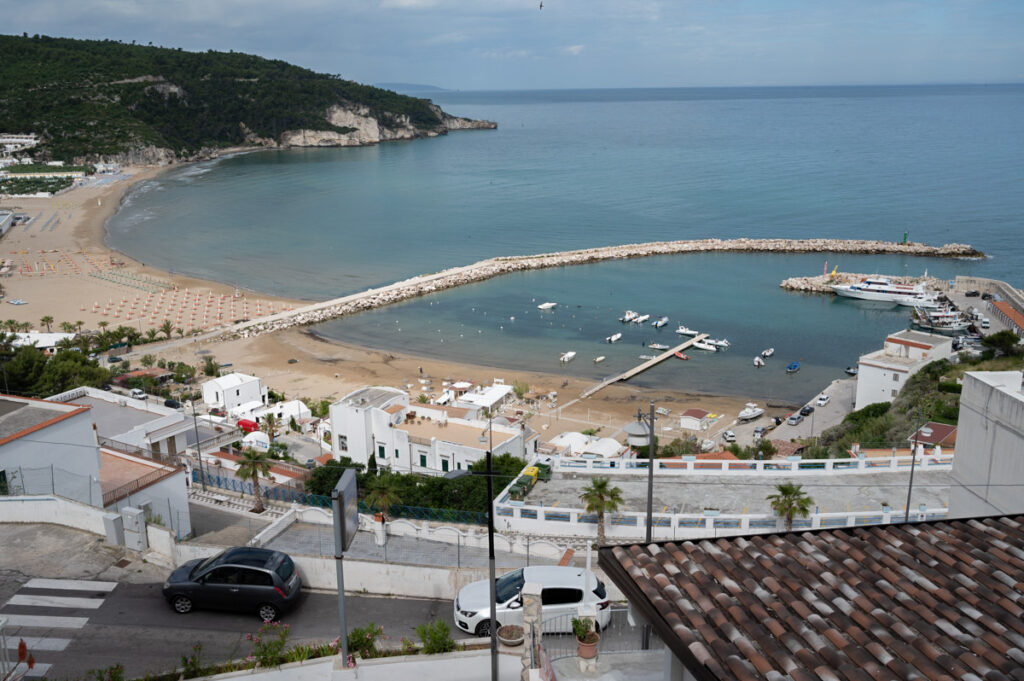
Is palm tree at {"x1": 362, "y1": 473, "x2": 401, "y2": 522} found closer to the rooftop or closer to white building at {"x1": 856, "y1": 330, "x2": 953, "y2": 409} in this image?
the rooftop

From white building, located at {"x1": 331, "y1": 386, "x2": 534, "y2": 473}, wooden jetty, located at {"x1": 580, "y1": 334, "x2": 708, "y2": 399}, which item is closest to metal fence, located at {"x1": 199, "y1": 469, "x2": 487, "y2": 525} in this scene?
white building, located at {"x1": 331, "y1": 386, "x2": 534, "y2": 473}

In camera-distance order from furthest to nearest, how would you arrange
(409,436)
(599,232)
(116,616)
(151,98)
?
(151,98) → (599,232) → (409,436) → (116,616)

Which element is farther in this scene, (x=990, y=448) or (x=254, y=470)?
(x=254, y=470)

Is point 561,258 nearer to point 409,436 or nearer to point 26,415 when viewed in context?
point 409,436

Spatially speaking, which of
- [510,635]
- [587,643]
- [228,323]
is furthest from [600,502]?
[228,323]

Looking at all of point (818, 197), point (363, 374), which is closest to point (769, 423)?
point (363, 374)

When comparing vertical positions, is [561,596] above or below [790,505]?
above

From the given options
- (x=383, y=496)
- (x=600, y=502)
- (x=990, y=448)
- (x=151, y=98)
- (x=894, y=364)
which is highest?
(x=151, y=98)

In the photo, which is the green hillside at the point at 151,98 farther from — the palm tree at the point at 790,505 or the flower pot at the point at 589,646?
the flower pot at the point at 589,646
